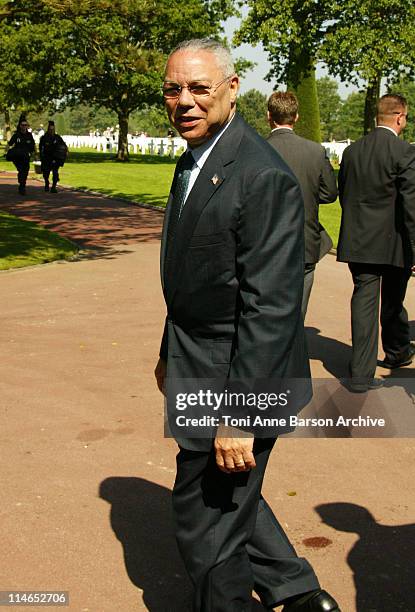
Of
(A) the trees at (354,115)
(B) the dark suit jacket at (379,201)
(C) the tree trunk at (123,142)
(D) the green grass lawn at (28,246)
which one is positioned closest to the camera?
(B) the dark suit jacket at (379,201)

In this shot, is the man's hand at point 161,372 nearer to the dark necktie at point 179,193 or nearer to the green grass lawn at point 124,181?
the dark necktie at point 179,193

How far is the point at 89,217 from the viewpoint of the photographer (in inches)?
811

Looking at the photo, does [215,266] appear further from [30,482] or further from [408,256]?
[408,256]

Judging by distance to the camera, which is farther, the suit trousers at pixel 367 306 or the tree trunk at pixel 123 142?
the tree trunk at pixel 123 142

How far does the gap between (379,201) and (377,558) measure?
11.0 feet

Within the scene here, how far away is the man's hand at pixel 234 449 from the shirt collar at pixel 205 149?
879mm

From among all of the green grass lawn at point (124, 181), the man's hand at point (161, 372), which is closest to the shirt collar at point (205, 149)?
the man's hand at point (161, 372)

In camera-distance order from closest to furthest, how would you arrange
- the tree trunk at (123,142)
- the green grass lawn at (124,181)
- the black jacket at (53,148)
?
the black jacket at (53,148) → the green grass lawn at (124,181) → the tree trunk at (123,142)

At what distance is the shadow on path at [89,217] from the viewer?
16.7m

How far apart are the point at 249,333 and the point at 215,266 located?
0.25 metres

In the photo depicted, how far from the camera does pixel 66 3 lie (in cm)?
1497

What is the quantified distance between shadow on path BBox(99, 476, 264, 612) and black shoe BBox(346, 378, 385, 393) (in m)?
2.39

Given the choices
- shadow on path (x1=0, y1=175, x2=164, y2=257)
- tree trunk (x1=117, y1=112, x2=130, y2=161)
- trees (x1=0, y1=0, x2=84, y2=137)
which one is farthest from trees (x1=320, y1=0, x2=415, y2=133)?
shadow on path (x1=0, y1=175, x2=164, y2=257)

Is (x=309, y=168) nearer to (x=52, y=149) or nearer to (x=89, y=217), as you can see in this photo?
(x=89, y=217)
